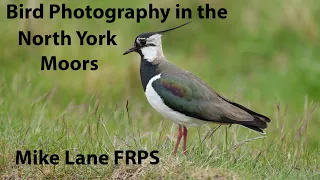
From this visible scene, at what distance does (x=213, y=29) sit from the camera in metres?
13.2

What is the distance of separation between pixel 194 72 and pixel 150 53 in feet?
15.7

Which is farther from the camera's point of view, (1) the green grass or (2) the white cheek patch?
(2) the white cheek patch

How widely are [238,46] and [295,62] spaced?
97 centimetres

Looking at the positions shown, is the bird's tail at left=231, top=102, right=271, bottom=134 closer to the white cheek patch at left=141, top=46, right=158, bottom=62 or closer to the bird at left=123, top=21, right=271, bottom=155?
the bird at left=123, top=21, right=271, bottom=155

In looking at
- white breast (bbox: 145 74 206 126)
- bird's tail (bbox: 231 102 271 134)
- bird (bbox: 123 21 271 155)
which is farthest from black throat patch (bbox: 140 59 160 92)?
bird's tail (bbox: 231 102 271 134)

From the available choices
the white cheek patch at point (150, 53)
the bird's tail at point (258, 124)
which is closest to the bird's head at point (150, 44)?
the white cheek patch at point (150, 53)

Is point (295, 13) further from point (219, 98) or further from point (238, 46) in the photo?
point (219, 98)

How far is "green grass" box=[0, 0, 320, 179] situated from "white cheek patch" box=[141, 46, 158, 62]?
2.01 feet

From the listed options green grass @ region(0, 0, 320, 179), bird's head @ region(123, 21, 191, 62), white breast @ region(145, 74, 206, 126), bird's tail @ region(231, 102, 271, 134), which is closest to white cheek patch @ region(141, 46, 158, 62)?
bird's head @ region(123, 21, 191, 62)

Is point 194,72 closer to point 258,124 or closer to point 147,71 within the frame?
point 147,71

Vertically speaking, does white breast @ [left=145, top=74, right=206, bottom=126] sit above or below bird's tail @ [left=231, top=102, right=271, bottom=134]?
above

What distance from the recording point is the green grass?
7145 millimetres

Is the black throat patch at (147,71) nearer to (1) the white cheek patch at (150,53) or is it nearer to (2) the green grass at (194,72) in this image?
(1) the white cheek patch at (150,53)

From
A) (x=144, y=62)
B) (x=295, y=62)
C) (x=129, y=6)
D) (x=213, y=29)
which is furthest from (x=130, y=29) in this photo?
(x=144, y=62)
